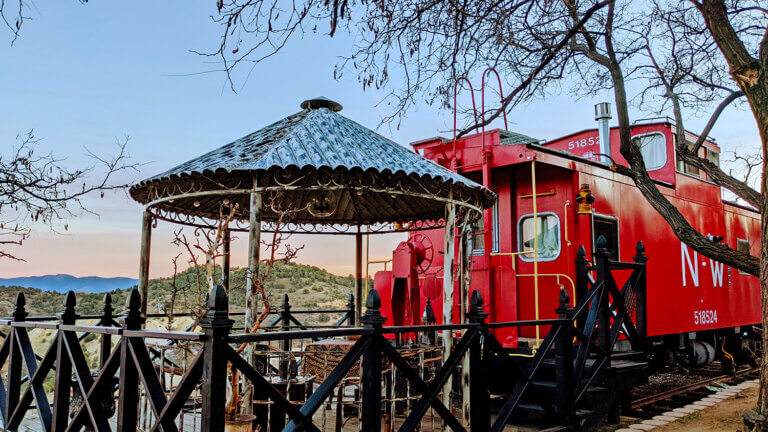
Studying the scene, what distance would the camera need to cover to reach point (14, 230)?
723 centimetres

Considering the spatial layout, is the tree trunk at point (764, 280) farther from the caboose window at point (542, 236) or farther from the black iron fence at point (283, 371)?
the caboose window at point (542, 236)

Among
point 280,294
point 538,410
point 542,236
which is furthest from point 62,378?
point 280,294

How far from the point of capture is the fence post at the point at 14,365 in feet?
18.3

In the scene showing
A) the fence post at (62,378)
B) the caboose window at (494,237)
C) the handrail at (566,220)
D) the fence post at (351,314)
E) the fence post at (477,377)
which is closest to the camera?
the fence post at (62,378)

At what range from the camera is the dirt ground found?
7562 millimetres

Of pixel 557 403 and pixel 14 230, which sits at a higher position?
pixel 14 230

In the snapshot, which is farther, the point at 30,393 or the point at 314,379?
the point at 314,379

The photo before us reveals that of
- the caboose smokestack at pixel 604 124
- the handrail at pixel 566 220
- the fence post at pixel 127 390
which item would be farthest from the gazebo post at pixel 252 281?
the caboose smokestack at pixel 604 124

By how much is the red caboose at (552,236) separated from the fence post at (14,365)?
4.35 meters

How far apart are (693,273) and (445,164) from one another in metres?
6.29

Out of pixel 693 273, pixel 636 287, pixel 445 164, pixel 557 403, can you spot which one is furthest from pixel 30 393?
pixel 693 273

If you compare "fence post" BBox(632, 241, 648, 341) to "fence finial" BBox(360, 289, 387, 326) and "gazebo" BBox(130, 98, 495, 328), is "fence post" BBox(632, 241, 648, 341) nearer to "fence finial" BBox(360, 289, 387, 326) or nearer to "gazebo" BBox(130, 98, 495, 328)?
"gazebo" BBox(130, 98, 495, 328)

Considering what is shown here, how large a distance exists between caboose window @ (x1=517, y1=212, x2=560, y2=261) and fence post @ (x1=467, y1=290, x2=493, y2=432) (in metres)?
3.69

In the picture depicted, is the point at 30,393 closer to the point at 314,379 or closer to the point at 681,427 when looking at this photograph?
the point at 314,379
